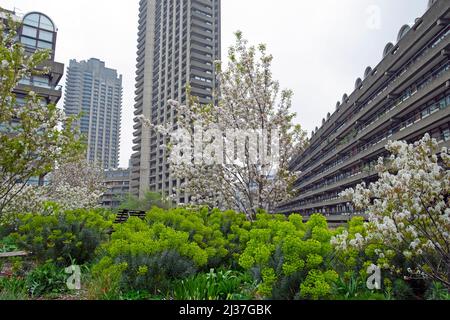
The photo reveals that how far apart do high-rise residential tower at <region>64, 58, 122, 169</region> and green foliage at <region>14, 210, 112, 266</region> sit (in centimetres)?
14269

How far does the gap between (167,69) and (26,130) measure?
80416 mm

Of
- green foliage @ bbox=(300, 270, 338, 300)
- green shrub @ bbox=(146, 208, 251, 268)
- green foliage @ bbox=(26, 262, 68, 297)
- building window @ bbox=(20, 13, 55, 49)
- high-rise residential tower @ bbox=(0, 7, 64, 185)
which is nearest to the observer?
green foliage @ bbox=(300, 270, 338, 300)

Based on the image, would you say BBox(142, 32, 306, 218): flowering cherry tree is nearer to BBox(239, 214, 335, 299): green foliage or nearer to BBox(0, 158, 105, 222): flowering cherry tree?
BBox(0, 158, 105, 222): flowering cherry tree

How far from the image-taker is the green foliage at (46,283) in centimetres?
485

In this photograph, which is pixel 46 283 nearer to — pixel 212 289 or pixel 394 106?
pixel 212 289

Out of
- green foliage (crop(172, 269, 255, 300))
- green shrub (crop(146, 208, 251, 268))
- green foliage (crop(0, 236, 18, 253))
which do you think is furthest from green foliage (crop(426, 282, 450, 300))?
green foliage (crop(0, 236, 18, 253))

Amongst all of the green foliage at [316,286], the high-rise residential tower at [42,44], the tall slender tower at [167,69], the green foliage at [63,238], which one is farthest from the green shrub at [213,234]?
the tall slender tower at [167,69]

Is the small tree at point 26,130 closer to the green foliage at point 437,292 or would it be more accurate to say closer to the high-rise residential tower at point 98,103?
the green foliage at point 437,292

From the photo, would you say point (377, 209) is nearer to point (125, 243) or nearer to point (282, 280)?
point (282, 280)

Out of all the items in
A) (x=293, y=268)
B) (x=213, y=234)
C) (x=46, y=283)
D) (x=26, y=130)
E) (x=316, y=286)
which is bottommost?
(x=46, y=283)

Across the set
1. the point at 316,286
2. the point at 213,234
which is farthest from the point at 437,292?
the point at 213,234

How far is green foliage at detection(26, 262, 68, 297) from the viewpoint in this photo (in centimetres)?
485

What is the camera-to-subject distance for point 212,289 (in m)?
4.21

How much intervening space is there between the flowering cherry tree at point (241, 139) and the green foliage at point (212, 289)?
18.1ft
